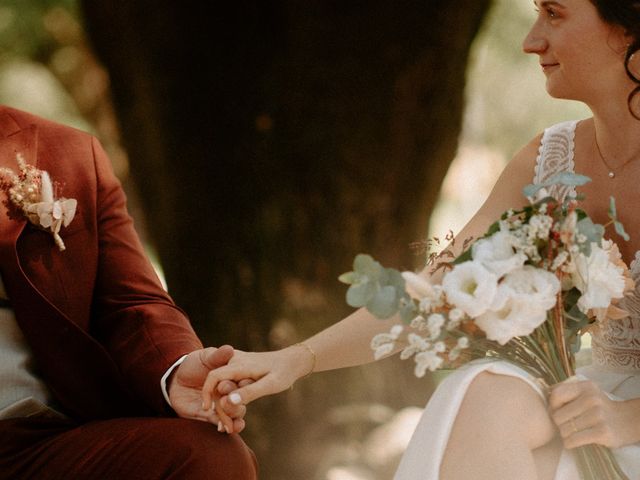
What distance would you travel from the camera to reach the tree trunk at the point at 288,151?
8.87ft

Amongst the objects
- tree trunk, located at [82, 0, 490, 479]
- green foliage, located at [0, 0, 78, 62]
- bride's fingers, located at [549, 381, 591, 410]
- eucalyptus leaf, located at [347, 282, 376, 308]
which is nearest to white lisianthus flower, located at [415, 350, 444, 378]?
eucalyptus leaf, located at [347, 282, 376, 308]

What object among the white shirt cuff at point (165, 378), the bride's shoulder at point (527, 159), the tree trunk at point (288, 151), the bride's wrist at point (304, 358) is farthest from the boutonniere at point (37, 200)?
the bride's shoulder at point (527, 159)

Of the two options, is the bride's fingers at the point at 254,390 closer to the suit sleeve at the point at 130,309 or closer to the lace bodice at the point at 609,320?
the suit sleeve at the point at 130,309

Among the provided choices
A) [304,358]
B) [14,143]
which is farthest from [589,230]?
[14,143]

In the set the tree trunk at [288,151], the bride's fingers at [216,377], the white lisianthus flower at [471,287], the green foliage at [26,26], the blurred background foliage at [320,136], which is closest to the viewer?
the white lisianthus flower at [471,287]

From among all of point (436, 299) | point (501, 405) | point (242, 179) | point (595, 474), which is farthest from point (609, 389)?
point (242, 179)

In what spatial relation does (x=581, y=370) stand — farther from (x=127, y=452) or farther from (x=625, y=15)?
(x=127, y=452)

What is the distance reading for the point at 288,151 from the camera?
2.77m

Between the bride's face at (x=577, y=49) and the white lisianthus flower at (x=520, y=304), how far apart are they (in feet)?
2.13

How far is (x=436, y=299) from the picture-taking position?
146 centimetres

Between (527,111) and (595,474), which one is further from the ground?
(527,111)

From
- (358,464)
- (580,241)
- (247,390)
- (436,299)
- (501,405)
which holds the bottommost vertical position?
(358,464)

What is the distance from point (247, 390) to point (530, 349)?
1.93ft

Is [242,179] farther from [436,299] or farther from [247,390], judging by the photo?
[436,299]
